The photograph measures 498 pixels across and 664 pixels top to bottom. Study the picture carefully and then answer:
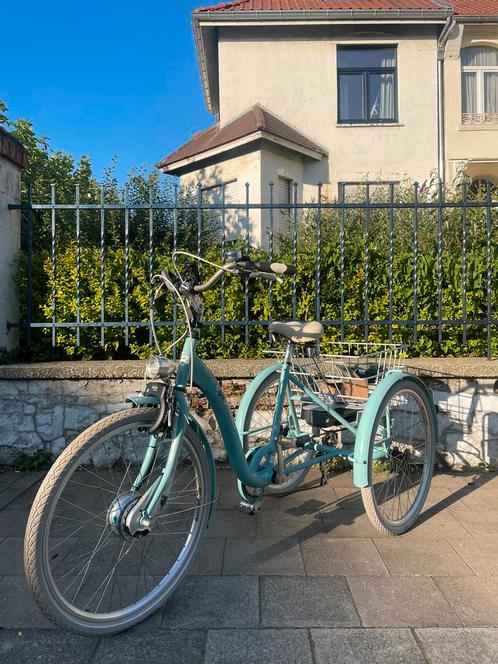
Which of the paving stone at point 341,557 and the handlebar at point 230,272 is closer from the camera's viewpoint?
the handlebar at point 230,272

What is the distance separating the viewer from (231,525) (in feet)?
10.3

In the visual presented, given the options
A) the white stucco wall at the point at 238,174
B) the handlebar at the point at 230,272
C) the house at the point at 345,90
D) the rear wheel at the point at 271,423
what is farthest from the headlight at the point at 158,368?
the house at the point at 345,90

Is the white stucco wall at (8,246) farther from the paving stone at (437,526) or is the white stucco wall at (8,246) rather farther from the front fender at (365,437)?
the paving stone at (437,526)

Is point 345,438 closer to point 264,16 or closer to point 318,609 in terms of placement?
point 318,609

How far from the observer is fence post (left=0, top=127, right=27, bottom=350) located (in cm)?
430

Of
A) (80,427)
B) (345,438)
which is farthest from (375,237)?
(80,427)

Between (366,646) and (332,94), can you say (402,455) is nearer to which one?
(366,646)

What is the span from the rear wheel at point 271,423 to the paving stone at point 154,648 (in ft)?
3.51

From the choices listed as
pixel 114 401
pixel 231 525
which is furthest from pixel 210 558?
pixel 114 401

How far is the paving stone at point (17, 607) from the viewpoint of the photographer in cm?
215

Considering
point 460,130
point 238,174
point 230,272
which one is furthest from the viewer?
point 460,130

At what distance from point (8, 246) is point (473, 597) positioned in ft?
13.4

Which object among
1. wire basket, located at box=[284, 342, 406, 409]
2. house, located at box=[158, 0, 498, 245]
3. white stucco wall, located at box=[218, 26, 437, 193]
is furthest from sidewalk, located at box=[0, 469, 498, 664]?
white stucco wall, located at box=[218, 26, 437, 193]

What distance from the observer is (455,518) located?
323 cm
